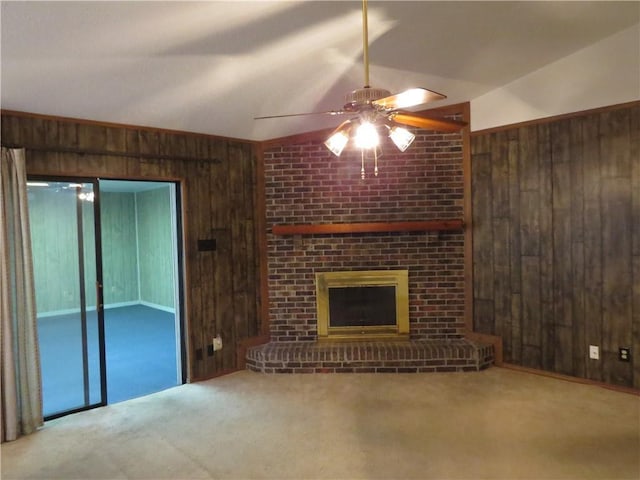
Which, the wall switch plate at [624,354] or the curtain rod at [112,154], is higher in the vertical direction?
the curtain rod at [112,154]

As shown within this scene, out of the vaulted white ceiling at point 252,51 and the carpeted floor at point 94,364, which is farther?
the carpeted floor at point 94,364

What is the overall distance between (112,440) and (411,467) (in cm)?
204

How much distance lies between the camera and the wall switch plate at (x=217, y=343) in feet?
13.8

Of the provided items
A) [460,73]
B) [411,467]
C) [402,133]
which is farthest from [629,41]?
[411,467]

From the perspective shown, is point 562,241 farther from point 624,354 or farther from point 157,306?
point 157,306

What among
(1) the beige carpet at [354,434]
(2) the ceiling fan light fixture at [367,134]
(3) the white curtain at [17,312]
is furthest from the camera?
(3) the white curtain at [17,312]

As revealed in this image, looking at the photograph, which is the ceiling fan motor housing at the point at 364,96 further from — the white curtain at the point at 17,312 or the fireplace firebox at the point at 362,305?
the fireplace firebox at the point at 362,305

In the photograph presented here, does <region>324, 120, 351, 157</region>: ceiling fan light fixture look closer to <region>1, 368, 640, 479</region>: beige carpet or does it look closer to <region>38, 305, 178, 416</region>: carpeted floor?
<region>1, 368, 640, 479</region>: beige carpet

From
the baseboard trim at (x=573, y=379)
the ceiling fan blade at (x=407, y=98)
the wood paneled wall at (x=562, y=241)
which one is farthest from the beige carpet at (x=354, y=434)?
the ceiling fan blade at (x=407, y=98)

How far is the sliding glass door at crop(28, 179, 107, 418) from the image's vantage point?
11.0ft

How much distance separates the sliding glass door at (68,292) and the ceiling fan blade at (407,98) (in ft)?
8.69

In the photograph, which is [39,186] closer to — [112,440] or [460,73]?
[112,440]

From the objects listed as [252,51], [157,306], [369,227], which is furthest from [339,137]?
[157,306]

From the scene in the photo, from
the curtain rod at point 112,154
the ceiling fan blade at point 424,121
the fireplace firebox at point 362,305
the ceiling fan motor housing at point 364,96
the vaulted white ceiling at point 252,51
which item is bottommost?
the fireplace firebox at point 362,305
